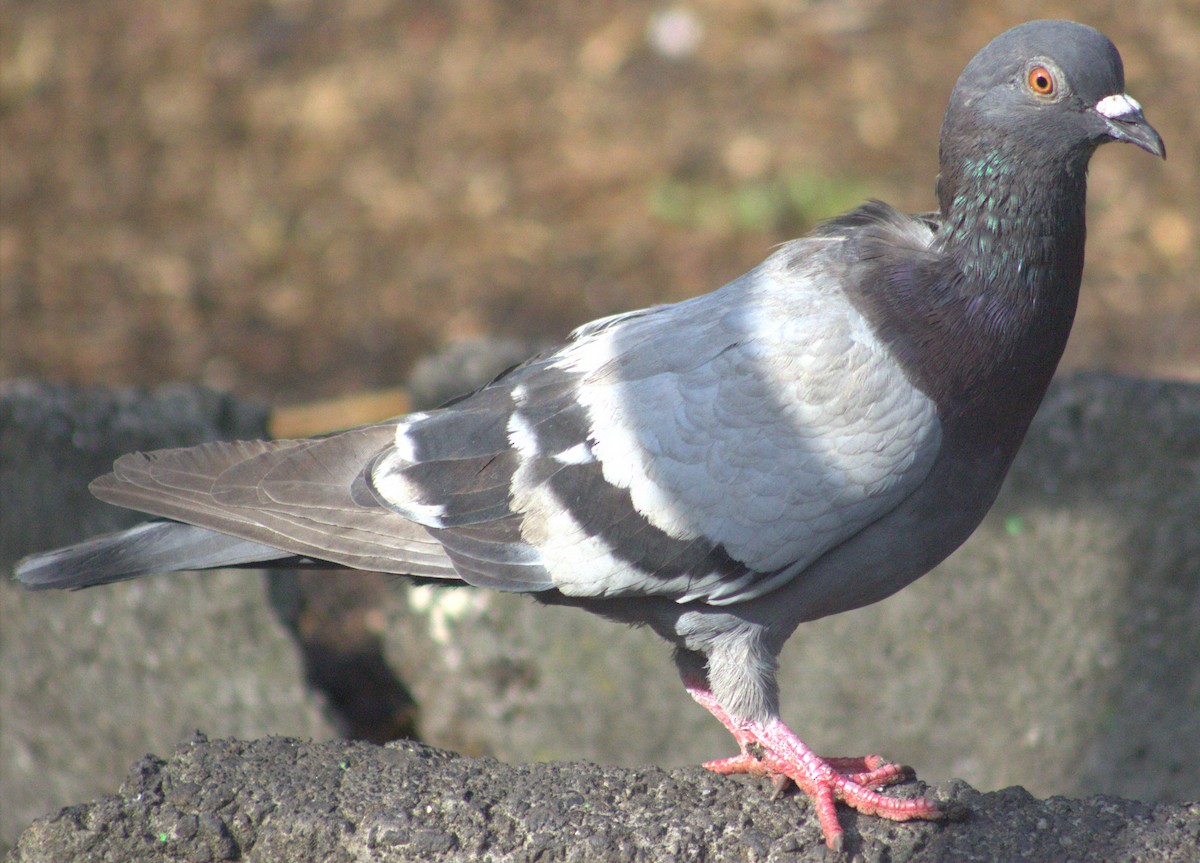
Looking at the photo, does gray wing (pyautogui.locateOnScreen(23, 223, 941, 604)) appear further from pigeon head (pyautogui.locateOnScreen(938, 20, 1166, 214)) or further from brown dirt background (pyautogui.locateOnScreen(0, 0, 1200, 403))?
brown dirt background (pyautogui.locateOnScreen(0, 0, 1200, 403))

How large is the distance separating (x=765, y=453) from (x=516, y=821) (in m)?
1.01

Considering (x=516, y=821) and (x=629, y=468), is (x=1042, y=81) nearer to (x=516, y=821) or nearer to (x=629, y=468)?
(x=629, y=468)

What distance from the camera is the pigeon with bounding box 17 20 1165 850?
9.61ft

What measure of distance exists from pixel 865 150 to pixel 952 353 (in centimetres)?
517

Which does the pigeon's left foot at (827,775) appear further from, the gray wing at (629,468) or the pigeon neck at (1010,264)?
the pigeon neck at (1010,264)

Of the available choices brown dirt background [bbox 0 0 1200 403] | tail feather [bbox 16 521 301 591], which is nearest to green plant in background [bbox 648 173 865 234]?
brown dirt background [bbox 0 0 1200 403]

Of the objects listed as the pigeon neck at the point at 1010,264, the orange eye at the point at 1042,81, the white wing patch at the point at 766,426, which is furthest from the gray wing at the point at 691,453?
the orange eye at the point at 1042,81

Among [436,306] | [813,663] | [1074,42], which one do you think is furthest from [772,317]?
[436,306]

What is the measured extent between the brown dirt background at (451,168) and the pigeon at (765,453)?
3.79 metres

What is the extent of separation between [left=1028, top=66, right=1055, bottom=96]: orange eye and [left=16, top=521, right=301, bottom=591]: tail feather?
2132mm

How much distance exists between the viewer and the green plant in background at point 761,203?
7.54m

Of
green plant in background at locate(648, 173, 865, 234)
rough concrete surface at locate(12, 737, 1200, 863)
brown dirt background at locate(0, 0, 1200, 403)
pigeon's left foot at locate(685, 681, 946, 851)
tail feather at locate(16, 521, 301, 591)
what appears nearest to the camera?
rough concrete surface at locate(12, 737, 1200, 863)

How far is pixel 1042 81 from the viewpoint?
2877 millimetres

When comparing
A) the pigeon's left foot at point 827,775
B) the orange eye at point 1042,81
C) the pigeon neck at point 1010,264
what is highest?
the orange eye at point 1042,81
